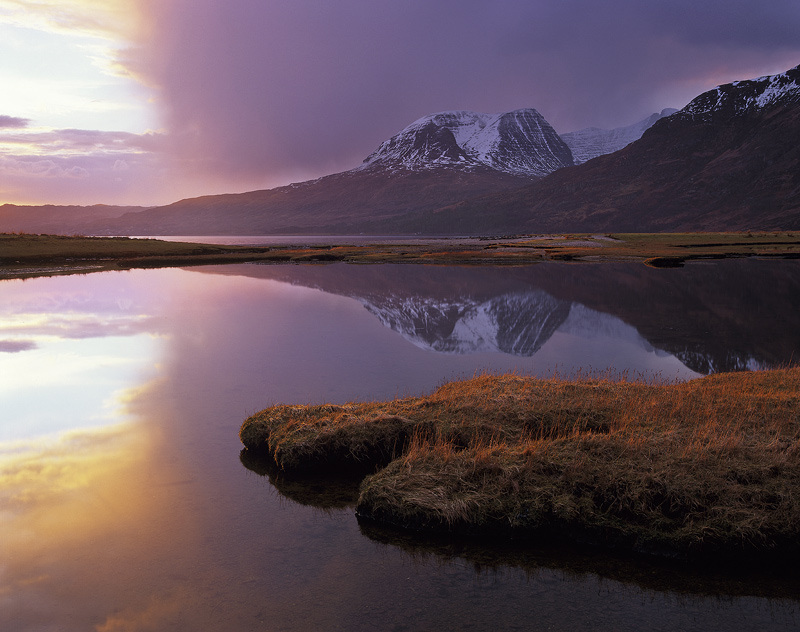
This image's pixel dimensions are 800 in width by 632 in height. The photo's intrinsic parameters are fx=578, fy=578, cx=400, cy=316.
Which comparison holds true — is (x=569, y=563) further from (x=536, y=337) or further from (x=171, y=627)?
(x=536, y=337)

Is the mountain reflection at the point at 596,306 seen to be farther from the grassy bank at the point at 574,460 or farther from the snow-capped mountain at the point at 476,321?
the grassy bank at the point at 574,460

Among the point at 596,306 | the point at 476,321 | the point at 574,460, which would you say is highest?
the point at 574,460

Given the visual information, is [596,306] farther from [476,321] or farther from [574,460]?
[574,460]

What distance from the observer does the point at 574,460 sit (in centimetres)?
1238

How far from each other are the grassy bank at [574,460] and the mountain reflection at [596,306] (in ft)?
35.9

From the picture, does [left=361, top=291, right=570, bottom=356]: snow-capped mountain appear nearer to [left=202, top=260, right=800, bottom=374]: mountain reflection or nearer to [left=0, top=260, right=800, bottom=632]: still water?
[left=202, top=260, right=800, bottom=374]: mountain reflection

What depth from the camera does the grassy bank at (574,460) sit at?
11.0 metres

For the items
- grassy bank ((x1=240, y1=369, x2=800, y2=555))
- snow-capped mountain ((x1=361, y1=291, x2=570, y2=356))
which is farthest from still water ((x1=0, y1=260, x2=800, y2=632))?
grassy bank ((x1=240, y1=369, x2=800, y2=555))

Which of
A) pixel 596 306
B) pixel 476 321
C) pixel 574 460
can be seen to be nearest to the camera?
pixel 574 460

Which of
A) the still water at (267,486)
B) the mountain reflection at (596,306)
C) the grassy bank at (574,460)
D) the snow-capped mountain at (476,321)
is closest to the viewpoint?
the still water at (267,486)

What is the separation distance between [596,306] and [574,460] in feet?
112

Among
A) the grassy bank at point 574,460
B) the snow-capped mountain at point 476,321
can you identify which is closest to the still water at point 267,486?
the snow-capped mountain at point 476,321

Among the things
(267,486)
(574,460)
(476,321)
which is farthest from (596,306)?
(267,486)

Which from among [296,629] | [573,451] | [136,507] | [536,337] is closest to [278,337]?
[536,337]
